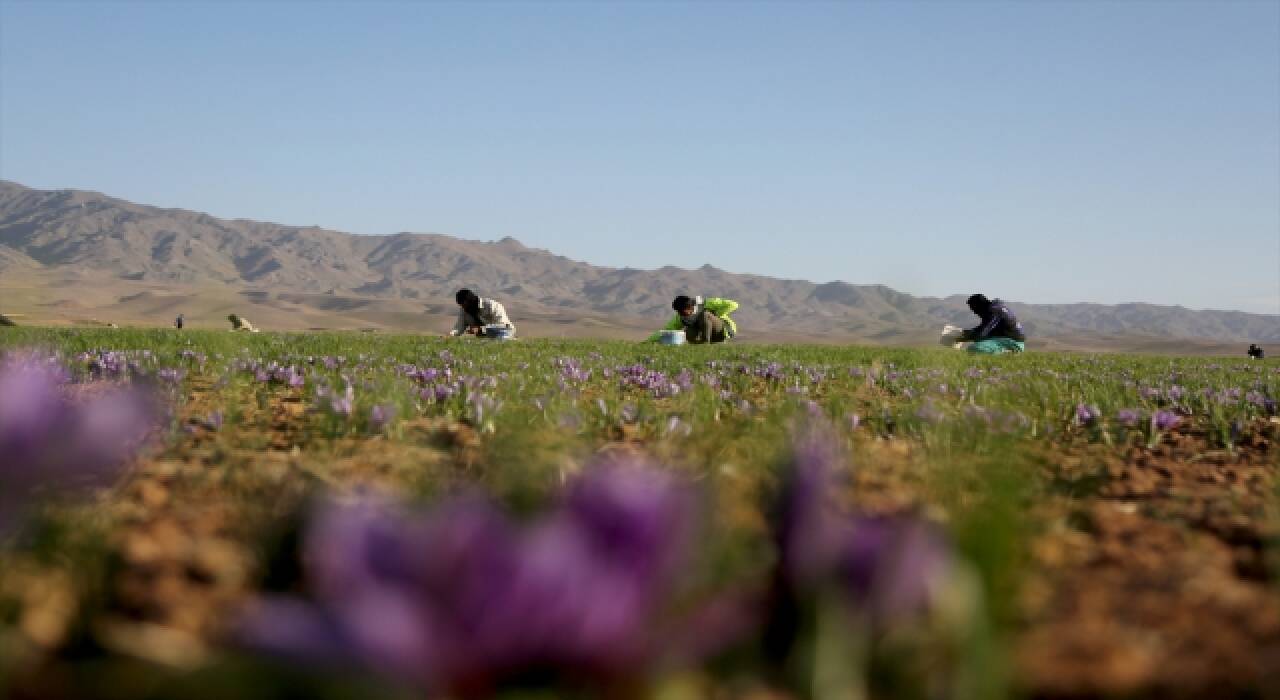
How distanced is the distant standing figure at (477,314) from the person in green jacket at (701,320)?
319 centimetres

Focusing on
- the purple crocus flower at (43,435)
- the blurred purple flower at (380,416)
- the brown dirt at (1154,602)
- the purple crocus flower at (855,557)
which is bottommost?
the blurred purple flower at (380,416)

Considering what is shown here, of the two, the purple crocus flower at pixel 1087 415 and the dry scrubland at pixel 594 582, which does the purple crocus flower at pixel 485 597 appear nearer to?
the dry scrubland at pixel 594 582

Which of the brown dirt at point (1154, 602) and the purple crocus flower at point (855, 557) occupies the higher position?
the purple crocus flower at point (855, 557)

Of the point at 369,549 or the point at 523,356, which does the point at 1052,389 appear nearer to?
the point at 523,356

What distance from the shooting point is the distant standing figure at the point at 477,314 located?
18.8m

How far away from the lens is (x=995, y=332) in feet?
63.3

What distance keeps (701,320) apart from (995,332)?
6.07 meters

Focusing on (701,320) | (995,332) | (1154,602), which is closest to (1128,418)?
(1154,602)

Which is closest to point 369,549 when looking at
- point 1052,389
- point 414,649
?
point 414,649

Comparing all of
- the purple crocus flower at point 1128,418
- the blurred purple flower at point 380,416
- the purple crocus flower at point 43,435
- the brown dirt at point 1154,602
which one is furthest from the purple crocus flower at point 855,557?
the purple crocus flower at point 1128,418

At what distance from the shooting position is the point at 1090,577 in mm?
1521

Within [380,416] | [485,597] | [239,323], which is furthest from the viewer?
[239,323]

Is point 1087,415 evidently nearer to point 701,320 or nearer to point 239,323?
point 701,320

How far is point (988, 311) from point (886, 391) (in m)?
12.6
